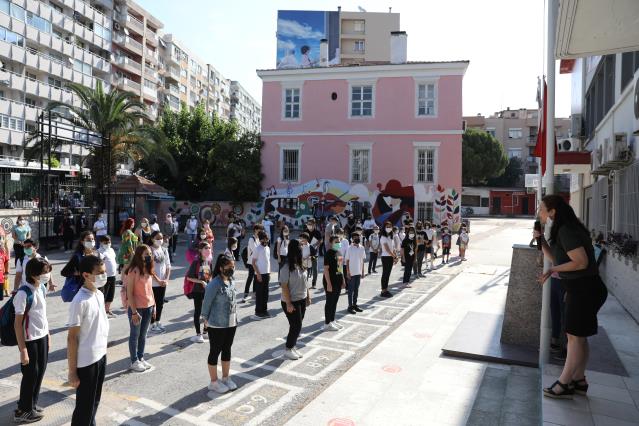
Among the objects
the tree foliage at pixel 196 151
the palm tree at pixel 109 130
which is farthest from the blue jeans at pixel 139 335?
the tree foliage at pixel 196 151

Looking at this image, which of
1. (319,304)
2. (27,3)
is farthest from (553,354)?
(27,3)

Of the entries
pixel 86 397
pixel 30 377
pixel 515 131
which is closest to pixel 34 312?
pixel 30 377

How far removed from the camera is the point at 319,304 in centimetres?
1104

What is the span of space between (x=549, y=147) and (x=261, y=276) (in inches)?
231

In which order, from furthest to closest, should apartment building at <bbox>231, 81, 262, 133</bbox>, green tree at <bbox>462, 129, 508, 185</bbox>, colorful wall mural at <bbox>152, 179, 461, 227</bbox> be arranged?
apartment building at <bbox>231, 81, 262, 133</bbox> < green tree at <bbox>462, 129, 508, 185</bbox> < colorful wall mural at <bbox>152, 179, 461, 227</bbox>

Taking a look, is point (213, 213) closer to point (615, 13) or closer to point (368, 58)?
point (615, 13)

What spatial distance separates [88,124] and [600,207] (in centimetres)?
2284

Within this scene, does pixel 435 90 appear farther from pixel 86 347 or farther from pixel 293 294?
pixel 86 347

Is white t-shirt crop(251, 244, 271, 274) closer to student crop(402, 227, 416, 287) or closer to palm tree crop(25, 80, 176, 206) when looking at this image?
student crop(402, 227, 416, 287)

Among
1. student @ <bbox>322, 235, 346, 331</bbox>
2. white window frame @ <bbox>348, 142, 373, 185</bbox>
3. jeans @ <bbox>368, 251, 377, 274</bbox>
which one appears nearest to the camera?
student @ <bbox>322, 235, 346, 331</bbox>

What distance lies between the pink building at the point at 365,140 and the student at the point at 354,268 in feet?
60.8

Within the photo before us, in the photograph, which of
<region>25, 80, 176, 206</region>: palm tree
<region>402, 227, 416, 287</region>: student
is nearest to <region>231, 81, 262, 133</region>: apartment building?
<region>25, 80, 176, 206</region>: palm tree

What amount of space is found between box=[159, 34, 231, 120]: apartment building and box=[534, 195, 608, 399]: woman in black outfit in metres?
48.4

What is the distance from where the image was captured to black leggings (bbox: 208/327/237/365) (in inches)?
233
